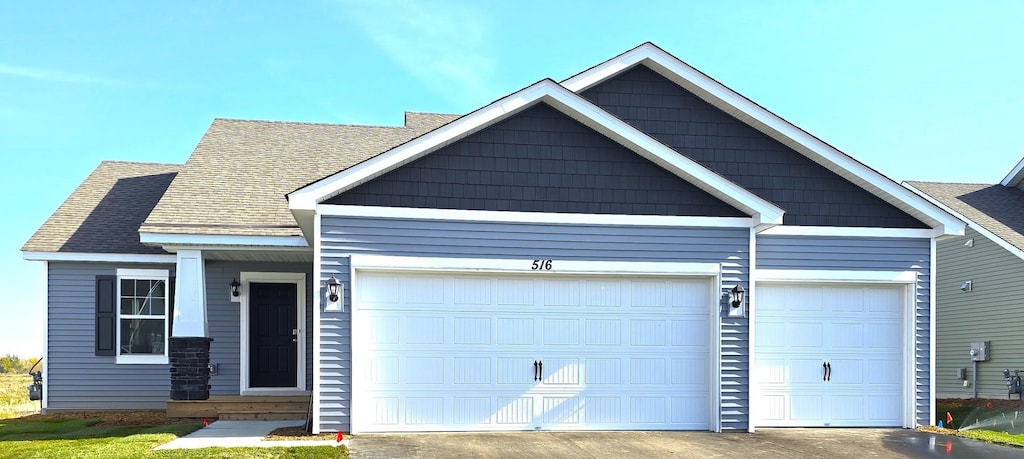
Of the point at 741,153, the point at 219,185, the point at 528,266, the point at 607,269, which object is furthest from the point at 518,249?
the point at 219,185

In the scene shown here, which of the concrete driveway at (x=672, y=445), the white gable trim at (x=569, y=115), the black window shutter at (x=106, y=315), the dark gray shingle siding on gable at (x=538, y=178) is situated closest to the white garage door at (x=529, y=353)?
the concrete driveway at (x=672, y=445)

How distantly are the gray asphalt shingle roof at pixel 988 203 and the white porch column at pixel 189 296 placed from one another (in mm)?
15269

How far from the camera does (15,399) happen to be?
18953mm

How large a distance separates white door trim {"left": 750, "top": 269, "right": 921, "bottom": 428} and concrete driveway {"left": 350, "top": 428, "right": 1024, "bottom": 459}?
28.1 inches

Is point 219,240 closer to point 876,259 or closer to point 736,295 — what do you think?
point 736,295

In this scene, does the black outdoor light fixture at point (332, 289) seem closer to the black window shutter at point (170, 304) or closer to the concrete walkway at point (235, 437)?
the concrete walkway at point (235, 437)

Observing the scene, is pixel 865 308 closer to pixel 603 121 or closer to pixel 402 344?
Answer: pixel 603 121

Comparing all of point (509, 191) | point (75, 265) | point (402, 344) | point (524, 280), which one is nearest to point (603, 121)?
point (509, 191)

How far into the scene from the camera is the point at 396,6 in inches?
574

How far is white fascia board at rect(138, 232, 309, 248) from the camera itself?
12234mm

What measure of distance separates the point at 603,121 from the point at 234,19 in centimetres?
719

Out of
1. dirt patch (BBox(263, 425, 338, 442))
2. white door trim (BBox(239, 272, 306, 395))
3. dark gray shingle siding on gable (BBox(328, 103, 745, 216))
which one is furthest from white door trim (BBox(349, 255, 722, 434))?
white door trim (BBox(239, 272, 306, 395))

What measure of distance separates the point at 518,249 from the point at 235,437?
13.8 feet

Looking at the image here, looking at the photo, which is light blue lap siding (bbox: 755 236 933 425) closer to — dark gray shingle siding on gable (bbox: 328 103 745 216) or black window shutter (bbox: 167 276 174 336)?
dark gray shingle siding on gable (bbox: 328 103 745 216)
